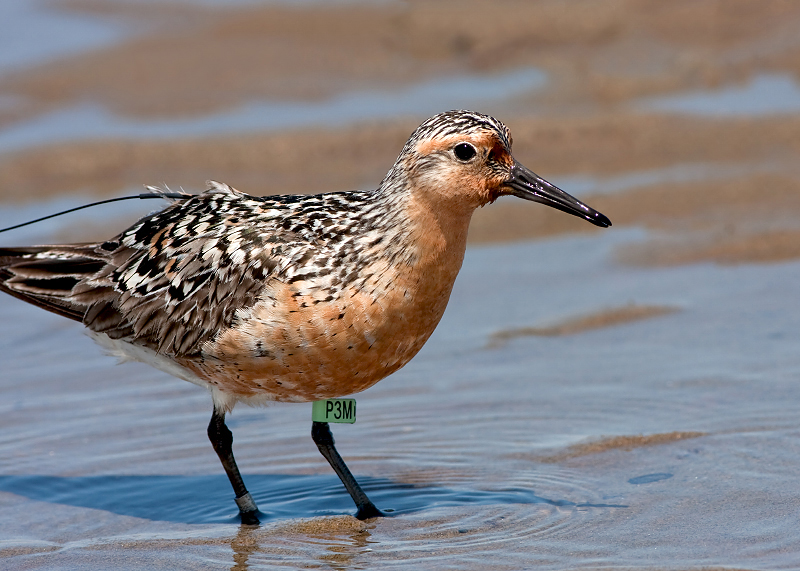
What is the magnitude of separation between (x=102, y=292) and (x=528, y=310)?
3.71 meters

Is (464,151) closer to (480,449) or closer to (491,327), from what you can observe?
(480,449)

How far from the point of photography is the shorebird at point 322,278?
6.66 metres

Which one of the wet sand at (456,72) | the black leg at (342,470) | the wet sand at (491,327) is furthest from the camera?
the wet sand at (456,72)

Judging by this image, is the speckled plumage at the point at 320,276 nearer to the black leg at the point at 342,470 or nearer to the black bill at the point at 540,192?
the black bill at the point at 540,192

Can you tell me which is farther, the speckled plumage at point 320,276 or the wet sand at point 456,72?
the wet sand at point 456,72

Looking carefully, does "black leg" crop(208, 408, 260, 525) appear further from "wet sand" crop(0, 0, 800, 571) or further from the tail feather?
the tail feather

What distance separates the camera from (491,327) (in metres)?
9.76

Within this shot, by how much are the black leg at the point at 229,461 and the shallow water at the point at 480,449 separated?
13 cm

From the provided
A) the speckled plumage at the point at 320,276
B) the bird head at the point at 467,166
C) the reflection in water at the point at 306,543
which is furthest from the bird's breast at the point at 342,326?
the reflection in water at the point at 306,543

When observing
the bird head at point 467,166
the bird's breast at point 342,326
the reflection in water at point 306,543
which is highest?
the bird head at point 467,166

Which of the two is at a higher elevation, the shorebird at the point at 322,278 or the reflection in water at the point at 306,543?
the shorebird at the point at 322,278

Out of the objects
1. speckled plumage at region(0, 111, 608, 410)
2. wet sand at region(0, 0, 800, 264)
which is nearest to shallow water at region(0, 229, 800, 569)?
speckled plumage at region(0, 111, 608, 410)

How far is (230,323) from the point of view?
7.04 meters

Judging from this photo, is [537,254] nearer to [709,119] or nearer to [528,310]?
[528,310]
